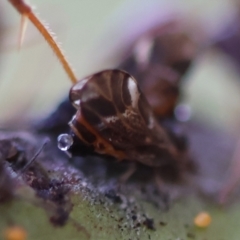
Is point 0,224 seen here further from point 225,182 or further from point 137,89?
point 225,182

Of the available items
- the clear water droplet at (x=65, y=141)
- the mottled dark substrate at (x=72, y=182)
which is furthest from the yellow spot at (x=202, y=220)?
the clear water droplet at (x=65, y=141)

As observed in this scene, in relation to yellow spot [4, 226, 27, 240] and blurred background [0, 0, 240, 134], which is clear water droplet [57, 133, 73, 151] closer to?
yellow spot [4, 226, 27, 240]

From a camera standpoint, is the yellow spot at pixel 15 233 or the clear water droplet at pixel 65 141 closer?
the yellow spot at pixel 15 233

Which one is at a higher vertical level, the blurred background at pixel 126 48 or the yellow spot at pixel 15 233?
the yellow spot at pixel 15 233

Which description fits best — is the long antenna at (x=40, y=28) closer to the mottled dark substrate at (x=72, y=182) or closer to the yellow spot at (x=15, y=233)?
the mottled dark substrate at (x=72, y=182)

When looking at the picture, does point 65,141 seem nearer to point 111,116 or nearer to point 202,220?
point 111,116

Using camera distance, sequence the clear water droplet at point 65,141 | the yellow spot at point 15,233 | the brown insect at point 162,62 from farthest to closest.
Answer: the brown insect at point 162,62 < the clear water droplet at point 65,141 < the yellow spot at point 15,233

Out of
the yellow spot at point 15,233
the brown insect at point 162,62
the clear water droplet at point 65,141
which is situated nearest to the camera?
the yellow spot at point 15,233
